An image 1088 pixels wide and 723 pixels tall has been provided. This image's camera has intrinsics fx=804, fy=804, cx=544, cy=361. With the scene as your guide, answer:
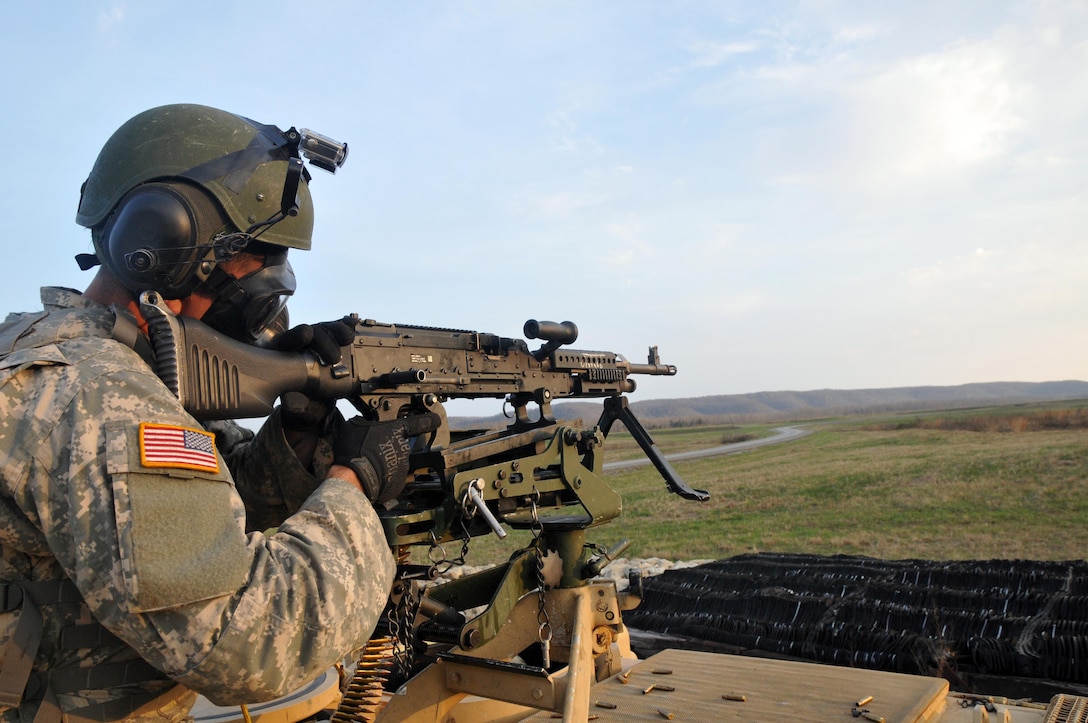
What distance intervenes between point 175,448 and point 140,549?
297 millimetres

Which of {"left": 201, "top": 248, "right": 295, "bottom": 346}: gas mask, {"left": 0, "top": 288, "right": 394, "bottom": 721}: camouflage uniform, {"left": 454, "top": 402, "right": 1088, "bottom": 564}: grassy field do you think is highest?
{"left": 201, "top": 248, "right": 295, "bottom": 346}: gas mask

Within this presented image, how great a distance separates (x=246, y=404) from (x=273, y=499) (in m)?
0.88

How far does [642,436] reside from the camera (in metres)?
5.48

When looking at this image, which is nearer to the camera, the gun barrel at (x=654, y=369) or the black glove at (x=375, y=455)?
the black glove at (x=375, y=455)

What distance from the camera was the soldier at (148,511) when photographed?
2230 mm

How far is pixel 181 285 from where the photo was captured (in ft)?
9.91

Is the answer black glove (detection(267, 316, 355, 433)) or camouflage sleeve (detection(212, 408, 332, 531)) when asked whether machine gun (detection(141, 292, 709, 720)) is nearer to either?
black glove (detection(267, 316, 355, 433))

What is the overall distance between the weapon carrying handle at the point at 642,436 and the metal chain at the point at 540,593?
128 cm

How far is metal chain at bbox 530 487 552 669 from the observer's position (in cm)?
397

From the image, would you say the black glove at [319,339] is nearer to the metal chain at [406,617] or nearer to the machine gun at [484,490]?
the machine gun at [484,490]

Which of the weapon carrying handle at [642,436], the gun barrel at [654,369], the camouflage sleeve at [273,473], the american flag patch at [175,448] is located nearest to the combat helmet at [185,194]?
the american flag patch at [175,448]

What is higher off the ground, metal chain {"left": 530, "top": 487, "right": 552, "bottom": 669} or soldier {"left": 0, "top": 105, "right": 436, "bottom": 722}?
soldier {"left": 0, "top": 105, "right": 436, "bottom": 722}

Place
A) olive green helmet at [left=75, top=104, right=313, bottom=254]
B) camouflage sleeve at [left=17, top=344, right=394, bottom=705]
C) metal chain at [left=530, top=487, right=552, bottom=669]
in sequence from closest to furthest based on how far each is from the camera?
1. camouflage sleeve at [left=17, top=344, right=394, bottom=705]
2. olive green helmet at [left=75, top=104, right=313, bottom=254]
3. metal chain at [left=530, top=487, right=552, bottom=669]

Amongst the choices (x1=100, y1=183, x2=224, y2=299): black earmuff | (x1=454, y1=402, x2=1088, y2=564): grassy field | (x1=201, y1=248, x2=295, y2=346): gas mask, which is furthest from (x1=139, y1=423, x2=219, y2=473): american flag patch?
(x1=454, y1=402, x2=1088, y2=564): grassy field
